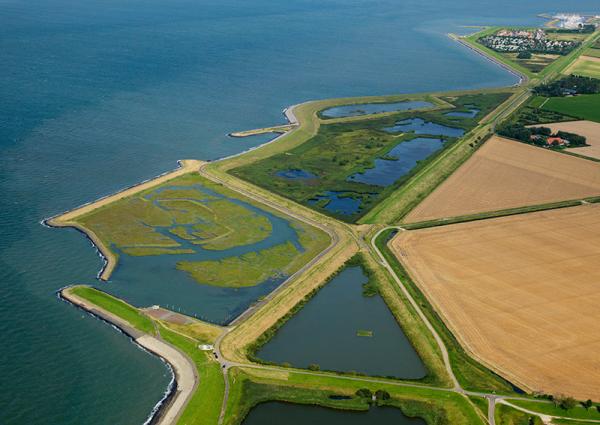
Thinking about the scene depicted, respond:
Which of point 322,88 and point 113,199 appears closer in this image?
point 113,199

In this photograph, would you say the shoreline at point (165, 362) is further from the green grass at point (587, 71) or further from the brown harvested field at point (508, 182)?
the green grass at point (587, 71)

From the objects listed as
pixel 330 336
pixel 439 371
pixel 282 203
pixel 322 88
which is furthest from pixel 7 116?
pixel 439 371

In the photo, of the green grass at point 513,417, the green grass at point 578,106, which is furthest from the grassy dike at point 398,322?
the green grass at point 578,106

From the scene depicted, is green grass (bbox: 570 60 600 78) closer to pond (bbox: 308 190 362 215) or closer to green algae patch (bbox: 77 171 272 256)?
pond (bbox: 308 190 362 215)

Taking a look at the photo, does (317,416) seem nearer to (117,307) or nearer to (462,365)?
(462,365)

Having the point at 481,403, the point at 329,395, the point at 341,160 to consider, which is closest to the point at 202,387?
the point at 329,395

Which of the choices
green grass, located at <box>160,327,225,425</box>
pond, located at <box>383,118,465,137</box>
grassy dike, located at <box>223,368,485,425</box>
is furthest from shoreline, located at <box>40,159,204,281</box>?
pond, located at <box>383,118,465,137</box>

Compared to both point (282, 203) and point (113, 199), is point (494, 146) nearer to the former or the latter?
point (282, 203)
